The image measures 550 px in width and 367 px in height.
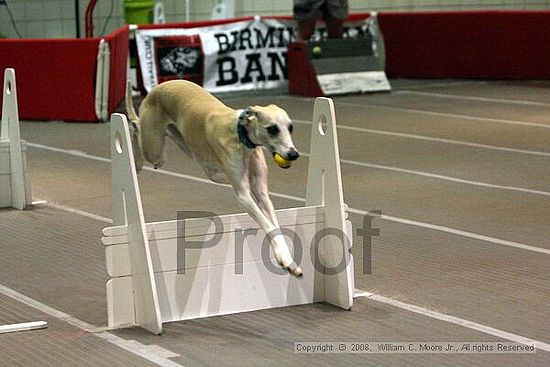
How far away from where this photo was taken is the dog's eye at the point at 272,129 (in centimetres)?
619

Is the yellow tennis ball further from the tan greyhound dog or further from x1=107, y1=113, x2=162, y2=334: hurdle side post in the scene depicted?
x1=107, y1=113, x2=162, y2=334: hurdle side post

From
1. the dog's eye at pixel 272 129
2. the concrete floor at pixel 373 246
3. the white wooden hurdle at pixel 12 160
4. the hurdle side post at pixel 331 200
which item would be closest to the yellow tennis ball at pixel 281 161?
the dog's eye at pixel 272 129

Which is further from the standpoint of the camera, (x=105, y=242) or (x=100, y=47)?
(x=100, y=47)

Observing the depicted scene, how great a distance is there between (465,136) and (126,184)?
788cm

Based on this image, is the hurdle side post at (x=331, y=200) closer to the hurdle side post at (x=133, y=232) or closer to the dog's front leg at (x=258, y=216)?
the dog's front leg at (x=258, y=216)

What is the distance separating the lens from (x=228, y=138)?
6.43 meters

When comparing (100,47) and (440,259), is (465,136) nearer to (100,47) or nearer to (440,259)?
(100,47)

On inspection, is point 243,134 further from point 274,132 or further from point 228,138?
point 274,132

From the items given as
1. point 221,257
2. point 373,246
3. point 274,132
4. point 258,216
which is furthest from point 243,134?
point 373,246

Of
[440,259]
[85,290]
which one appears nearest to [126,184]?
[85,290]

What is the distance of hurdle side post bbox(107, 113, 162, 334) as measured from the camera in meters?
6.41

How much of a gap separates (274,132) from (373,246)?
2.45 m

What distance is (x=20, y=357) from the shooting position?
236 inches

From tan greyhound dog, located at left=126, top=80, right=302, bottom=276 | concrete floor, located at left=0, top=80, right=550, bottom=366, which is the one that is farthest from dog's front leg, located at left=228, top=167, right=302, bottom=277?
concrete floor, located at left=0, top=80, right=550, bottom=366
